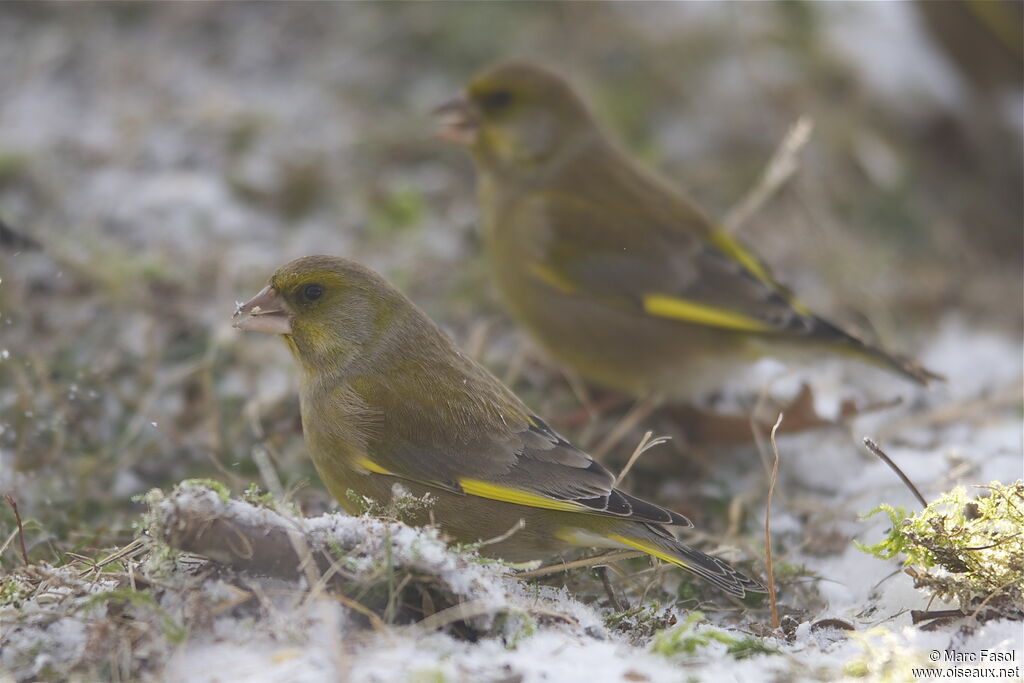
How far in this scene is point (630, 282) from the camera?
473 centimetres

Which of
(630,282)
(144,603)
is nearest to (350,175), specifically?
(630,282)

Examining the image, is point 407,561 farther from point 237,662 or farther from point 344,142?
point 344,142

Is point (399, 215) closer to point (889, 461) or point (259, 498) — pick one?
point (259, 498)

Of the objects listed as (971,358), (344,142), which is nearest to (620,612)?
(971,358)

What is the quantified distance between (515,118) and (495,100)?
126 millimetres

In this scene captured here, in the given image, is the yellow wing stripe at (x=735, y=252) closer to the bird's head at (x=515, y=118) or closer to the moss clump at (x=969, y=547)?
the bird's head at (x=515, y=118)

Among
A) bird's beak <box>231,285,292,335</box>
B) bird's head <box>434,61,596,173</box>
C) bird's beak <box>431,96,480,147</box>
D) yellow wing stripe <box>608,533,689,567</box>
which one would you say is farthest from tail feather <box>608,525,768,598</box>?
bird's beak <box>431,96,480,147</box>

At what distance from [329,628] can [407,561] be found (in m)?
0.30

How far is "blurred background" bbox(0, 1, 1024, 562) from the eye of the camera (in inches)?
171

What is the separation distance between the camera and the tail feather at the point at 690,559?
296 centimetres

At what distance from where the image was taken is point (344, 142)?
21.9 ft

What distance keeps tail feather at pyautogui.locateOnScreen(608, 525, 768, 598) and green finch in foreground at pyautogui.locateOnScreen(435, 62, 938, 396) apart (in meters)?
1.71

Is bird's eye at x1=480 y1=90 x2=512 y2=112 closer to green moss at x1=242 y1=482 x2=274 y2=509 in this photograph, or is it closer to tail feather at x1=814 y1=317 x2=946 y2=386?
tail feather at x1=814 y1=317 x2=946 y2=386

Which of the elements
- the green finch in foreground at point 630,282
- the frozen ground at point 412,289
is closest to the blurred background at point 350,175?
the frozen ground at point 412,289
